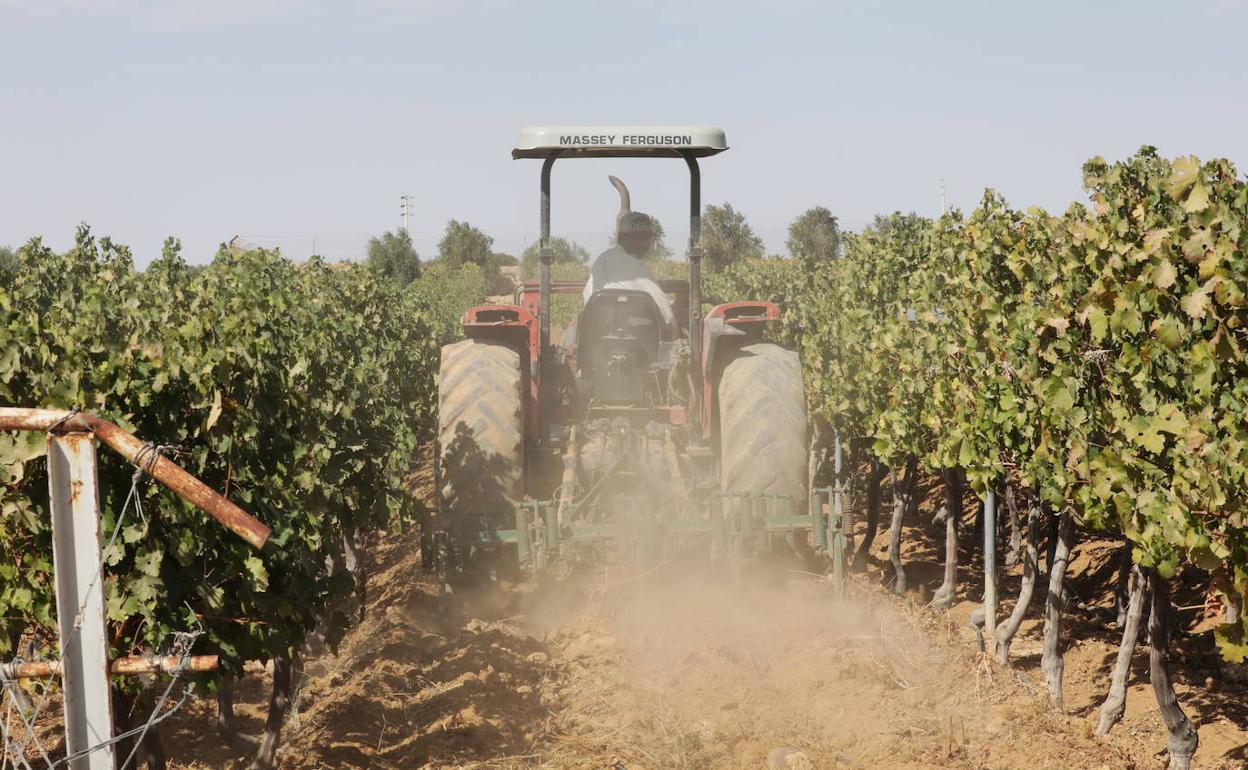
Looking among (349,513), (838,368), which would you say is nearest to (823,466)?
(838,368)

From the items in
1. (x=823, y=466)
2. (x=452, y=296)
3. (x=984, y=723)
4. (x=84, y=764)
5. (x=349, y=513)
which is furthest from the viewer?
(x=452, y=296)

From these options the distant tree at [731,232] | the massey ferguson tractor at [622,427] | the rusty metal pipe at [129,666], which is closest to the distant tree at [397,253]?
the distant tree at [731,232]

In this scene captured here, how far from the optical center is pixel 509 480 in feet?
30.0

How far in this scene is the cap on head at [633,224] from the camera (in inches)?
381

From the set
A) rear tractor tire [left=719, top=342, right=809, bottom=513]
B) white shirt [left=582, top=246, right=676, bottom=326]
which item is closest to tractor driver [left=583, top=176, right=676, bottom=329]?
white shirt [left=582, top=246, right=676, bottom=326]

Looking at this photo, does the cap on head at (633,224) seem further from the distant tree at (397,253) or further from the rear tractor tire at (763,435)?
the distant tree at (397,253)

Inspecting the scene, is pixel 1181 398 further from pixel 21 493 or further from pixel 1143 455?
pixel 21 493

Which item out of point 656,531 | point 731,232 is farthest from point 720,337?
point 731,232

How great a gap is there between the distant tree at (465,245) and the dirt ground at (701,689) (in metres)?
52.3

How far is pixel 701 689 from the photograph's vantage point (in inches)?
314

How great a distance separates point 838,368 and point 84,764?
1032 centimetres

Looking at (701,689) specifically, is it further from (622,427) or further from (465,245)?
(465,245)

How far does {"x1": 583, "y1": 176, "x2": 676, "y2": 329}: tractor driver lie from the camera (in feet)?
31.8

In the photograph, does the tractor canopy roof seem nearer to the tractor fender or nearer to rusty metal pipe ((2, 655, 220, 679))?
the tractor fender
